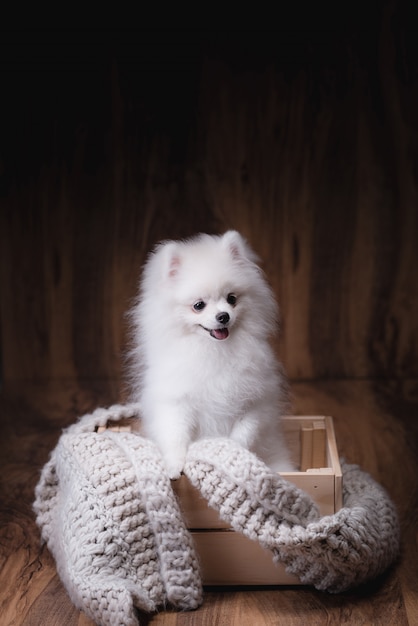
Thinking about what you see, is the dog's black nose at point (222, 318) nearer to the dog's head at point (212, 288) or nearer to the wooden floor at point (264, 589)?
the dog's head at point (212, 288)

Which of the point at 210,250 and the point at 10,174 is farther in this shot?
the point at 10,174

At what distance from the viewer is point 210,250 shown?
1521mm

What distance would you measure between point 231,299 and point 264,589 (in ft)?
1.70

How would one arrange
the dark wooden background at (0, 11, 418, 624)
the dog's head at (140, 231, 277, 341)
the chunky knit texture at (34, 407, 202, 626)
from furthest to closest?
the dark wooden background at (0, 11, 418, 624), the dog's head at (140, 231, 277, 341), the chunky knit texture at (34, 407, 202, 626)

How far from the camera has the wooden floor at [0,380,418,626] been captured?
54.2 inches

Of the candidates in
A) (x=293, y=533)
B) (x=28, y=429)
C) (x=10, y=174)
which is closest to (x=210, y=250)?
(x=293, y=533)

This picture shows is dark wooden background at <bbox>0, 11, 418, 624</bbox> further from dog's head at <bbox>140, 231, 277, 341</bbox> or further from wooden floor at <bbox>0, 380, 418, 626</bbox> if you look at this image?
dog's head at <bbox>140, 231, 277, 341</bbox>

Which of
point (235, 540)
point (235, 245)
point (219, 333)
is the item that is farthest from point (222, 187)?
point (235, 540)

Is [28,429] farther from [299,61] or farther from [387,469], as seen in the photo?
[299,61]

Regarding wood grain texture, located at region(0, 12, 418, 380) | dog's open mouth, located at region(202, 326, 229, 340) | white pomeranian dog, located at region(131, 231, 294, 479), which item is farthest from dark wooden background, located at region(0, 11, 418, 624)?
dog's open mouth, located at region(202, 326, 229, 340)

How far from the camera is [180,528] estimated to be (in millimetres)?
1397

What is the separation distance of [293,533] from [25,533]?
61 centimetres

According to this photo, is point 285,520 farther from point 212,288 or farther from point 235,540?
point 212,288

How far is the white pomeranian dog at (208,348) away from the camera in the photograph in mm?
1477
